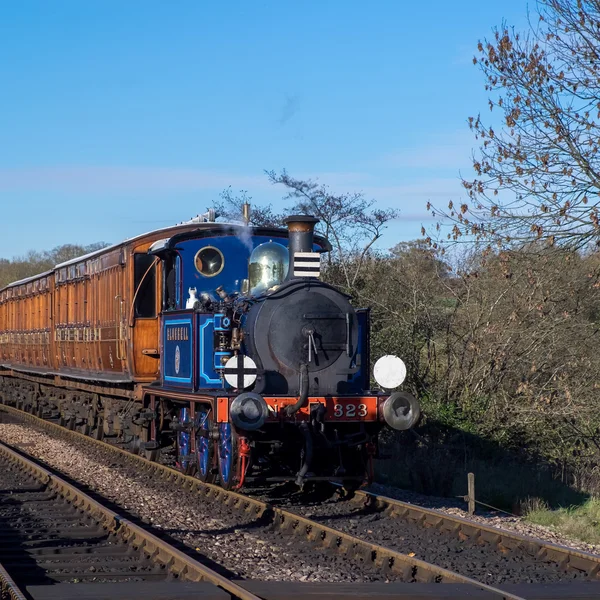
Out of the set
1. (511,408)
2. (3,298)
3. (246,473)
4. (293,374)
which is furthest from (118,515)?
(3,298)

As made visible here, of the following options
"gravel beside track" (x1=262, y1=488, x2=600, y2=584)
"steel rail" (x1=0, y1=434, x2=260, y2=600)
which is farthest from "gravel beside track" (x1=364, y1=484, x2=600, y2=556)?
"steel rail" (x1=0, y1=434, x2=260, y2=600)

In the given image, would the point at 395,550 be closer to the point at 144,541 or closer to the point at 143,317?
the point at 144,541

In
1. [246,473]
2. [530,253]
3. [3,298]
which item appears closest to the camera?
[246,473]

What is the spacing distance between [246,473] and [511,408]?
281 inches

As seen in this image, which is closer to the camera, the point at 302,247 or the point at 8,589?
the point at 8,589

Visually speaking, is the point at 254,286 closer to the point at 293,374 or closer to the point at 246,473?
the point at 293,374

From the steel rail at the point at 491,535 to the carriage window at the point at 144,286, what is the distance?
13.4ft

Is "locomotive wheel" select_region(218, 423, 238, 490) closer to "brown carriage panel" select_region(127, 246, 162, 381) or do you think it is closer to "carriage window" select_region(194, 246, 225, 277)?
"carriage window" select_region(194, 246, 225, 277)

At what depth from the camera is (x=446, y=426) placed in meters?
15.5

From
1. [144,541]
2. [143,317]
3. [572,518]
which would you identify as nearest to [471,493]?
[572,518]

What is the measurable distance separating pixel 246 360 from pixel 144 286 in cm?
372

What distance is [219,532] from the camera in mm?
8383

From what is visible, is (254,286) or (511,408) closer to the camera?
(254,286)

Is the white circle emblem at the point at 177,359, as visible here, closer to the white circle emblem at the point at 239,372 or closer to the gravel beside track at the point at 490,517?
the white circle emblem at the point at 239,372
